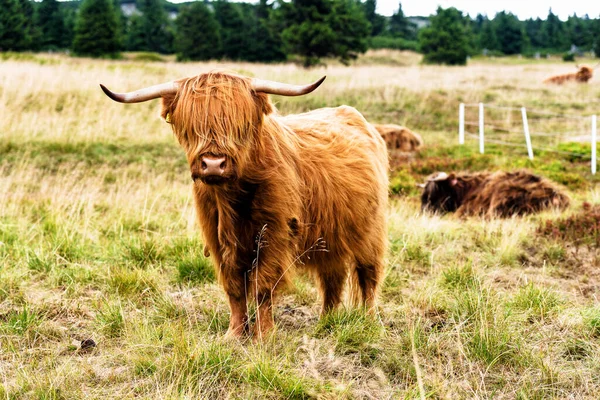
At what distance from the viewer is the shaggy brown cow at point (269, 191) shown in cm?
296

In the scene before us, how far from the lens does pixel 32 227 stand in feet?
17.3

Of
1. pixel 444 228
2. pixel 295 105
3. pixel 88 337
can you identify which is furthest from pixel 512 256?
pixel 295 105

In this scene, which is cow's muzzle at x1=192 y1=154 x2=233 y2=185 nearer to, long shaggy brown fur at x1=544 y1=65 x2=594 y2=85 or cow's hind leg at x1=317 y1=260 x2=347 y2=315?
cow's hind leg at x1=317 y1=260 x2=347 y2=315

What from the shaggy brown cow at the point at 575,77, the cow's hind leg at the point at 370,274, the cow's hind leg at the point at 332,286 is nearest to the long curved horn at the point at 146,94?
the cow's hind leg at the point at 332,286

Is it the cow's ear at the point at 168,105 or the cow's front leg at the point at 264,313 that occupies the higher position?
the cow's ear at the point at 168,105

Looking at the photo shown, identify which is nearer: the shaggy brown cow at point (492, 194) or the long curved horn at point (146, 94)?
the long curved horn at point (146, 94)

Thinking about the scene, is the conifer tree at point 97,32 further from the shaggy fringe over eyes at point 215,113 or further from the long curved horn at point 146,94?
the shaggy fringe over eyes at point 215,113

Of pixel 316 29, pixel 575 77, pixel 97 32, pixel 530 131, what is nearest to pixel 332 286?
pixel 530 131

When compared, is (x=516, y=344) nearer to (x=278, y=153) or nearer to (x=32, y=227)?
(x=278, y=153)

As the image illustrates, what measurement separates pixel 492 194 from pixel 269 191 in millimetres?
5688

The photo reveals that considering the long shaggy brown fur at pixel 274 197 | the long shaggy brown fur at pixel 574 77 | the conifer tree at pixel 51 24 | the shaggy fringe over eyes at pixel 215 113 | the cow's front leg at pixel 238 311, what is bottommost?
the cow's front leg at pixel 238 311

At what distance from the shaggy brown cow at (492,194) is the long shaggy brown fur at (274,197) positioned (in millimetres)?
A: 3971

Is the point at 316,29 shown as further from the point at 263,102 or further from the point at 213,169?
the point at 213,169

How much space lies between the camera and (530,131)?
15297 mm
